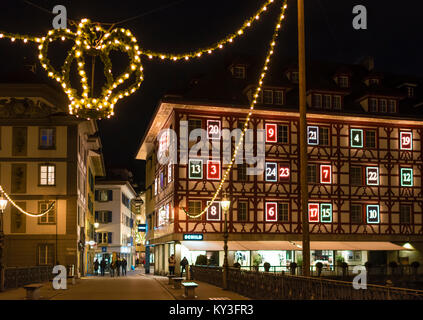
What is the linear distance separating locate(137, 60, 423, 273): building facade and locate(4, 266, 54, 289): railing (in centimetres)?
1110

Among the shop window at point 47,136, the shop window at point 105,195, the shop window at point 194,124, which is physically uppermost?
the shop window at point 194,124

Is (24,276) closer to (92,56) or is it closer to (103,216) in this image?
(92,56)

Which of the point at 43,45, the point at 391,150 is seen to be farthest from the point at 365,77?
the point at 43,45

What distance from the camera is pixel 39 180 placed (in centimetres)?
4556

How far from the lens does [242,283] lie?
2550cm

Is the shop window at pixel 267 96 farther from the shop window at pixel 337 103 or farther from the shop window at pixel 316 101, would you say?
the shop window at pixel 337 103

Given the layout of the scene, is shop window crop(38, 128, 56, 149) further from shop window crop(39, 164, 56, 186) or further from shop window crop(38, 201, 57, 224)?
shop window crop(38, 201, 57, 224)

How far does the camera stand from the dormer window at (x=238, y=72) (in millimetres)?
51219

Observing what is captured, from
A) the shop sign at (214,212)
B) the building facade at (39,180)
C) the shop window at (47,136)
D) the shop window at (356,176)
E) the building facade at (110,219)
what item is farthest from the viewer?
the building facade at (110,219)

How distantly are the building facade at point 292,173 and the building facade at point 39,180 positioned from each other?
22.9 ft

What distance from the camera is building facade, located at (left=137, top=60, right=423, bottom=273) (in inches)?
1834

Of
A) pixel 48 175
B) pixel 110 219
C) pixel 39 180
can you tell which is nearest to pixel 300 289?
pixel 48 175

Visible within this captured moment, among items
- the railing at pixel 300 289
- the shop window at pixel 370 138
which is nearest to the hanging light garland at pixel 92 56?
the railing at pixel 300 289

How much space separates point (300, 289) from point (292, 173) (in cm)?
3165
